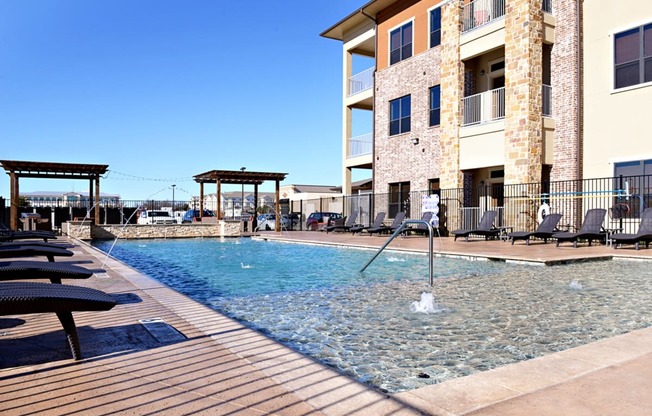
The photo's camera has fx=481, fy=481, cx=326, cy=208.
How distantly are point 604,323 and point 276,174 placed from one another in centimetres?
2176

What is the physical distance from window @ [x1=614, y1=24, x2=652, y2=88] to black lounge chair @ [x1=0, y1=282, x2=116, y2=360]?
52.5 feet

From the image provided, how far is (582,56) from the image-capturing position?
15.9 m

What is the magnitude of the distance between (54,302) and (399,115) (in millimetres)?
20535

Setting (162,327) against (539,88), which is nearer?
(162,327)

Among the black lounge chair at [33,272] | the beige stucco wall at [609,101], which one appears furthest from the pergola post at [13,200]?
the beige stucco wall at [609,101]

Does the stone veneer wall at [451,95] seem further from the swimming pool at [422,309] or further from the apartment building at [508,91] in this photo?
the swimming pool at [422,309]

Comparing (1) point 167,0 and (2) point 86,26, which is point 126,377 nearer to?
(1) point 167,0

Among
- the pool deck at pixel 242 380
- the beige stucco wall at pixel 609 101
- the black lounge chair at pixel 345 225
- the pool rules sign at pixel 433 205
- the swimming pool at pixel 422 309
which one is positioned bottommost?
the swimming pool at pixel 422 309

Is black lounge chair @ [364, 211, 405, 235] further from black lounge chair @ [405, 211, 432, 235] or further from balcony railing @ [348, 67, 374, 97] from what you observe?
balcony railing @ [348, 67, 374, 97]

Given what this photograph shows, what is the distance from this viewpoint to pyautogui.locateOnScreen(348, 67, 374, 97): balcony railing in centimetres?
2470

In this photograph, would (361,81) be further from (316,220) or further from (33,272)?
(33,272)

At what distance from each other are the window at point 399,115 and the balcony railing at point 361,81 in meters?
2.45

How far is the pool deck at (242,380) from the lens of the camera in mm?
2471

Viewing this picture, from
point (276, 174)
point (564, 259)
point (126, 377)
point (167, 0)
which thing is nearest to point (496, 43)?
point (564, 259)
